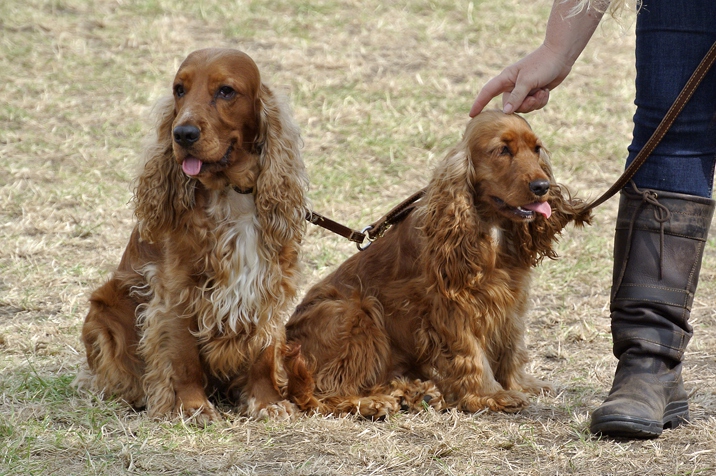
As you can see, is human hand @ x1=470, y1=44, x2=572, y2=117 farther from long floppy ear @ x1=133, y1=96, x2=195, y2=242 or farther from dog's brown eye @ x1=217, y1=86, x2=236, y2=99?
long floppy ear @ x1=133, y1=96, x2=195, y2=242

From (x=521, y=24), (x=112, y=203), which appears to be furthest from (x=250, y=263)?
(x=521, y=24)

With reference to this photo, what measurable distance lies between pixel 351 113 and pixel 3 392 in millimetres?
5154

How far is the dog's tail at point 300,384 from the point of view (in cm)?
382

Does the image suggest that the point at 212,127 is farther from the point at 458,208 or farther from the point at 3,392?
the point at 3,392

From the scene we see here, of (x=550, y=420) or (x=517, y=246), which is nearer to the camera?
(x=550, y=420)

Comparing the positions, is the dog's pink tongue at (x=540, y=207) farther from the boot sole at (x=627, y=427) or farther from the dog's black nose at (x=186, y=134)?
the dog's black nose at (x=186, y=134)

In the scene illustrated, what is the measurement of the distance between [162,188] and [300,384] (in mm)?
1032

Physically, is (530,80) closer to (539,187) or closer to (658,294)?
(539,187)

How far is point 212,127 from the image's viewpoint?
344 centimetres

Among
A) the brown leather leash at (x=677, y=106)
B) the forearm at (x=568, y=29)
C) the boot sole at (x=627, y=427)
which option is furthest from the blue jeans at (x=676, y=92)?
the boot sole at (x=627, y=427)

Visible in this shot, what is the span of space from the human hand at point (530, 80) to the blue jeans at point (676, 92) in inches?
15.0

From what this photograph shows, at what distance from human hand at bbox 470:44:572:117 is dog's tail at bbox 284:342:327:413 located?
140 centimetres

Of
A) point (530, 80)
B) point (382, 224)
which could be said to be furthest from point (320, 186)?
point (530, 80)

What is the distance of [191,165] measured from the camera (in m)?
3.45
